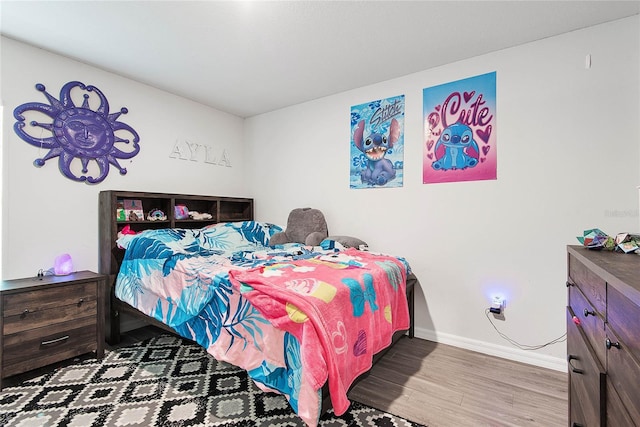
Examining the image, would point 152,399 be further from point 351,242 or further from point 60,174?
point 60,174

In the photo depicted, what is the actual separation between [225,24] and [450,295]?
2843 millimetres

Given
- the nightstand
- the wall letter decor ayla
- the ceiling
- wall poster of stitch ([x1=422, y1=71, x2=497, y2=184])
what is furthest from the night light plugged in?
the wall letter decor ayla

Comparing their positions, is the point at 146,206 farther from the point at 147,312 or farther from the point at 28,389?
the point at 28,389

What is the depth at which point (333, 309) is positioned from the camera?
1.57 m

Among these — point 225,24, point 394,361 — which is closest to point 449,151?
point 394,361

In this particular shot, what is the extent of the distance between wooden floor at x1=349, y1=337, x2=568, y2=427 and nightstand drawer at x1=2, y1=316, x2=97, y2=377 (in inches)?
81.1

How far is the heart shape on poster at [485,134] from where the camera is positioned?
2.53m

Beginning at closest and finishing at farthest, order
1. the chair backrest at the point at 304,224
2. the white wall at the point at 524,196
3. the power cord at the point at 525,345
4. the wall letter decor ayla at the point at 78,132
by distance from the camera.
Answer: the white wall at the point at 524,196, the power cord at the point at 525,345, the wall letter decor ayla at the point at 78,132, the chair backrest at the point at 304,224

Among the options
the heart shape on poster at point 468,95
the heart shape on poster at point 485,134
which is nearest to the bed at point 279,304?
the heart shape on poster at point 485,134

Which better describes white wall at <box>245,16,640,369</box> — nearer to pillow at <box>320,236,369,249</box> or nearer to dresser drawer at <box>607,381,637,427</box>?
pillow at <box>320,236,369,249</box>

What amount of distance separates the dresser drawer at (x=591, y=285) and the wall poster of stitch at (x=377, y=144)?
69.3 inches

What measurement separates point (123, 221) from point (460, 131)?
3.20 metres

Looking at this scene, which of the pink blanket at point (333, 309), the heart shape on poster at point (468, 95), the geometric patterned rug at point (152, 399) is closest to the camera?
the pink blanket at point (333, 309)

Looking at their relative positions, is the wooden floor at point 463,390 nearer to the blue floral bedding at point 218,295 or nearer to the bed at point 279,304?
the bed at point 279,304
